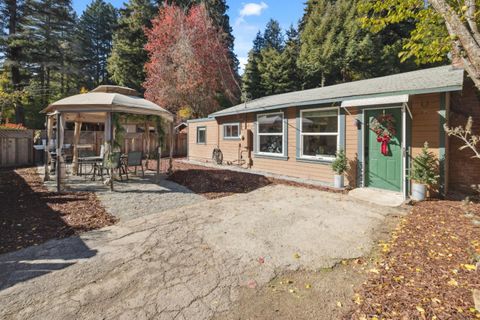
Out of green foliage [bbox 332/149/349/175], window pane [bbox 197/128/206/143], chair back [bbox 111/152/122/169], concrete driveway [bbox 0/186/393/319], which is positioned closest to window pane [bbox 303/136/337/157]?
green foliage [bbox 332/149/349/175]

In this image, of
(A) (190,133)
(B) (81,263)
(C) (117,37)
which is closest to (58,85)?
(C) (117,37)

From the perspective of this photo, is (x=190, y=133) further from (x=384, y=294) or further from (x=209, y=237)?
(x=384, y=294)

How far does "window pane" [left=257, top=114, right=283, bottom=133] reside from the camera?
31.8ft

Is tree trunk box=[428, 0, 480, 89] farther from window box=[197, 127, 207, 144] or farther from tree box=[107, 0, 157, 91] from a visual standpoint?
tree box=[107, 0, 157, 91]

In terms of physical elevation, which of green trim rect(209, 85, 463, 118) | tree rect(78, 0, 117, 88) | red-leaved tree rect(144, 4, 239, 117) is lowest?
green trim rect(209, 85, 463, 118)

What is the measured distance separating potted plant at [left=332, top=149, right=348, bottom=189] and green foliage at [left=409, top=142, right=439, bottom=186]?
68.4 inches

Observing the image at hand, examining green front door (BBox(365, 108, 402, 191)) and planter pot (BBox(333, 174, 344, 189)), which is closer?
green front door (BBox(365, 108, 402, 191))

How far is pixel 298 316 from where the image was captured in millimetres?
2156

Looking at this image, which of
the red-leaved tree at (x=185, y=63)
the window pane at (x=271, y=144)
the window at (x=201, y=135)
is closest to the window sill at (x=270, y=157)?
the window pane at (x=271, y=144)

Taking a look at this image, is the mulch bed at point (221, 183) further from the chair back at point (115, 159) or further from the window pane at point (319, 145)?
the chair back at point (115, 159)

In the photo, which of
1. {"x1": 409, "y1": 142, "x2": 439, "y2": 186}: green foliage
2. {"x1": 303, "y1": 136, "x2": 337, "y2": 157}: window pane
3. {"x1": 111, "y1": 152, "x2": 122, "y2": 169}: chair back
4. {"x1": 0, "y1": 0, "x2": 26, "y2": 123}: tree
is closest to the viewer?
{"x1": 409, "y1": 142, "x2": 439, "y2": 186}: green foliage

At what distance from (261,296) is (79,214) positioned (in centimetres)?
406

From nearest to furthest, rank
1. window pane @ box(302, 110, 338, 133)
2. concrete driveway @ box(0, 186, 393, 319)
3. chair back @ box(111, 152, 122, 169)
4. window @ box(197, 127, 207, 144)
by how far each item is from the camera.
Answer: concrete driveway @ box(0, 186, 393, 319), chair back @ box(111, 152, 122, 169), window pane @ box(302, 110, 338, 133), window @ box(197, 127, 207, 144)

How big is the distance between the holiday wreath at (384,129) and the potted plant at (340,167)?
3.29 ft
